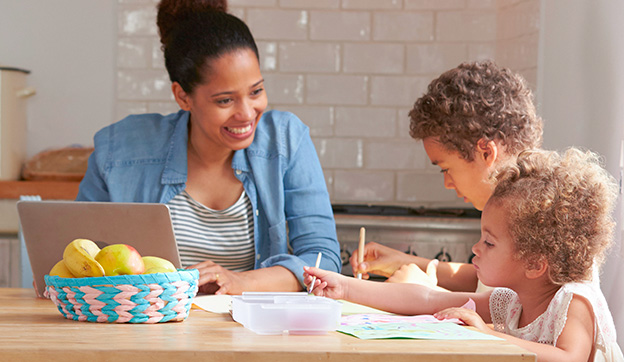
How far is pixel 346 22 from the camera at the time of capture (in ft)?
11.7

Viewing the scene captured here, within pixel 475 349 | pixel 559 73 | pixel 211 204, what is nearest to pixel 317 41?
pixel 559 73

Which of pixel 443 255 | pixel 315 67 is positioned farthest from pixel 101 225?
pixel 315 67

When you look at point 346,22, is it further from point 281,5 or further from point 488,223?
point 488,223

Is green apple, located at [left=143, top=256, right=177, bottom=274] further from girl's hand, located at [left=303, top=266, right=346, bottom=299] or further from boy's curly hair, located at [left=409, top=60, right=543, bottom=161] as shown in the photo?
boy's curly hair, located at [left=409, top=60, right=543, bottom=161]

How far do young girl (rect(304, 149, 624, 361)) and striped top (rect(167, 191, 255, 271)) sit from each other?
69 cm

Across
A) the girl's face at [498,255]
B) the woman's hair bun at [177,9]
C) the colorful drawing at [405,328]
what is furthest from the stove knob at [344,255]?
the colorful drawing at [405,328]

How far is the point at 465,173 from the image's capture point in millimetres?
1812

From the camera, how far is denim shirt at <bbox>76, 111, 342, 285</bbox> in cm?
212

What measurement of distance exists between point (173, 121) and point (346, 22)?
1.52 meters

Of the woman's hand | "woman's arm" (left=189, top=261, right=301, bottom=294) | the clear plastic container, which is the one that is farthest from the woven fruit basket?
the woman's hand

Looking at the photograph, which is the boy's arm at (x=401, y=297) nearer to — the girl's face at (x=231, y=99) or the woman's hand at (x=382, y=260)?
the woman's hand at (x=382, y=260)

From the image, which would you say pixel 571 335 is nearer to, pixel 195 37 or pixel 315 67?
pixel 195 37

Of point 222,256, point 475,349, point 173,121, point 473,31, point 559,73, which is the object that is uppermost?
point 473,31

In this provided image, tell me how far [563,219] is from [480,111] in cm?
51
